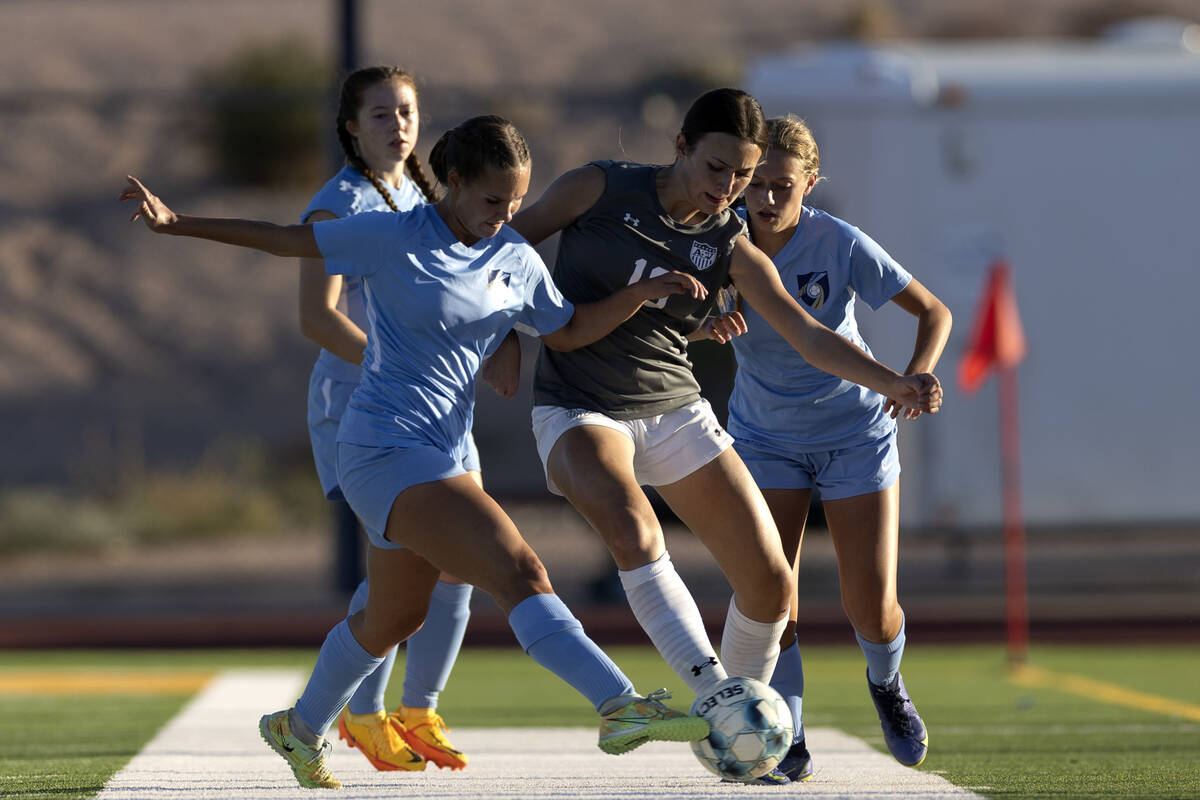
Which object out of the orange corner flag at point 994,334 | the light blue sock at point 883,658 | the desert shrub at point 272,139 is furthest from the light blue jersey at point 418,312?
the desert shrub at point 272,139

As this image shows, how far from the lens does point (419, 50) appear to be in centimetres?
4697

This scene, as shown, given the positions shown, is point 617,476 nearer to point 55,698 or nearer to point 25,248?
point 55,698

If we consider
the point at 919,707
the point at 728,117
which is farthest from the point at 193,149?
the point at 728,117

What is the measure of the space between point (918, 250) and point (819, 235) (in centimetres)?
785

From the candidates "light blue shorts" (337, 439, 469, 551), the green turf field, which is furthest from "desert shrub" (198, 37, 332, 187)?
"light blue shorts" (337, 439, 469, 551)

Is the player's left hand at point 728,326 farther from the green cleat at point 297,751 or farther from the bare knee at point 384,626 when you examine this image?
the green cleat at point 297,751

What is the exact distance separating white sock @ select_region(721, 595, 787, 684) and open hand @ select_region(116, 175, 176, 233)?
195 centimetres

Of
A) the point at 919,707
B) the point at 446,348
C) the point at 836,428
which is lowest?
the point at 919,707

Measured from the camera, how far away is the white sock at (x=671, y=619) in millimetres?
4535

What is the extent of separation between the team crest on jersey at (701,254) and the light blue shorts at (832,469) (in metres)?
0.79

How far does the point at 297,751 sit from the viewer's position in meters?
4.86

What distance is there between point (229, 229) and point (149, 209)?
22 cm

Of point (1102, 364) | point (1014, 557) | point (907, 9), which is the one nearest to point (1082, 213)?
point (1102, 364)

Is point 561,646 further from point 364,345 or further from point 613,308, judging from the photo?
point 364,345
